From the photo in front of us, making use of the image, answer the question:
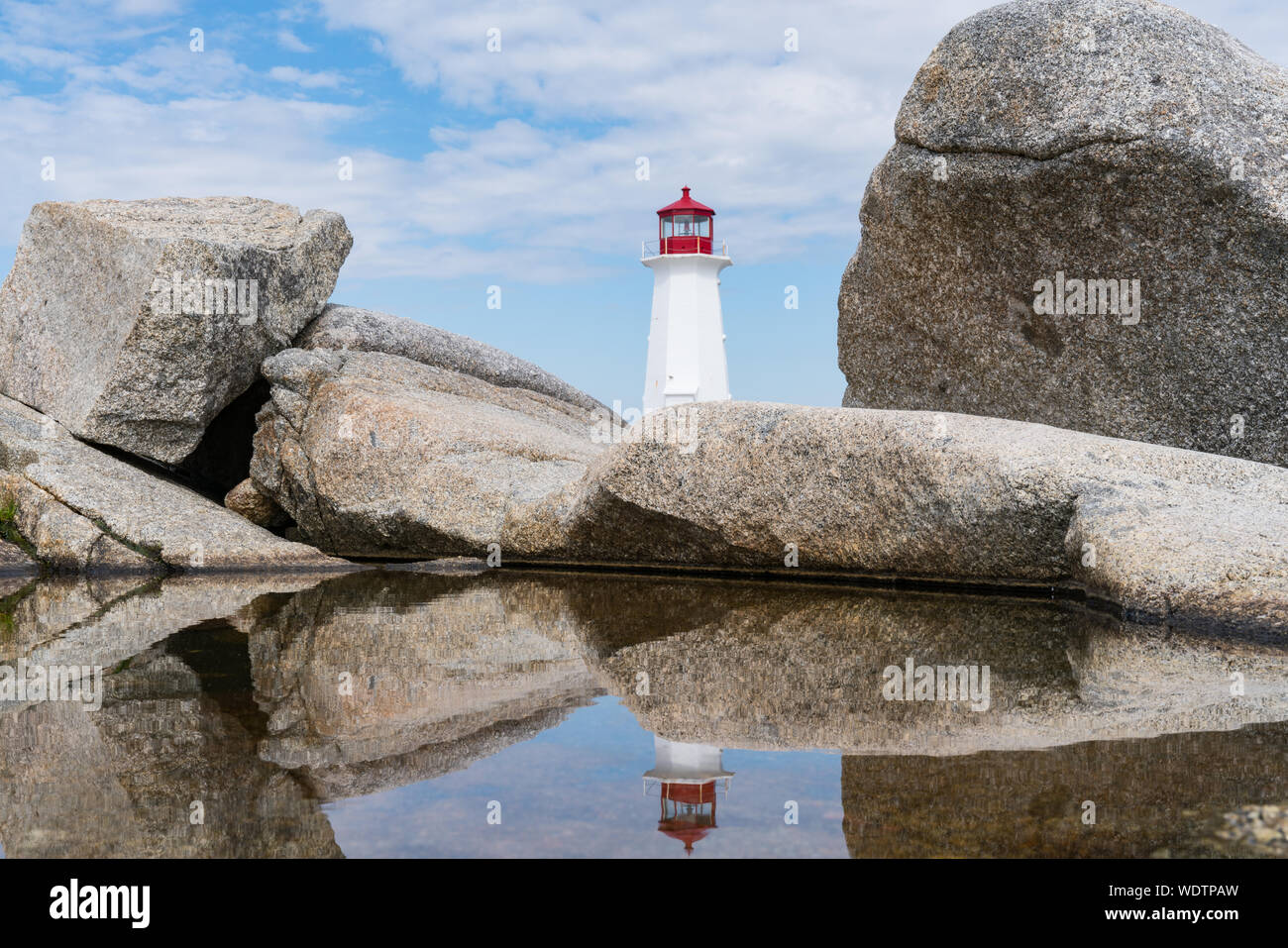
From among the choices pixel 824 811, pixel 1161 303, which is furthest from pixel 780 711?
pixel 1161 303

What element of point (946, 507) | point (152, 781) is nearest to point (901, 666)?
point (946, 507)

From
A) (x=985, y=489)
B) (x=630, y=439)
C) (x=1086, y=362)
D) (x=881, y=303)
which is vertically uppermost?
(x=881, y=303)

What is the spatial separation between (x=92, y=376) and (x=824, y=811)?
11.4m

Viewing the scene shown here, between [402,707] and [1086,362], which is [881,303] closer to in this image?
[1086,362]

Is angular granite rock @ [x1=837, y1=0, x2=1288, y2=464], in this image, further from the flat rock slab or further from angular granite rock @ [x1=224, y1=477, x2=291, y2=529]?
the flat rock slab

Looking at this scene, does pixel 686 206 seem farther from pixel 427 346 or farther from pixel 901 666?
pixel 901 666

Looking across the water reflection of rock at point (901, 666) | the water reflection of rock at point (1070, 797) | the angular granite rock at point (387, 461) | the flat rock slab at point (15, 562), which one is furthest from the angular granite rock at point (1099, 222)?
the flat rock slab at point (15, 562)

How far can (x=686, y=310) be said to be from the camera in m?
23.6

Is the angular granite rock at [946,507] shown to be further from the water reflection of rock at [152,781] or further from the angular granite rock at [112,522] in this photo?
the water reflection of rock at [152,781]

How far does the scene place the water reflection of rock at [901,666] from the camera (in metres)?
4.24

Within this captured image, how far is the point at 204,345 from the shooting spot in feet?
40.4

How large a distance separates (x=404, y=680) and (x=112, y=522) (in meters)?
7.26

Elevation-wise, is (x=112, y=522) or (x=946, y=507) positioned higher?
(x=112, y=522)
